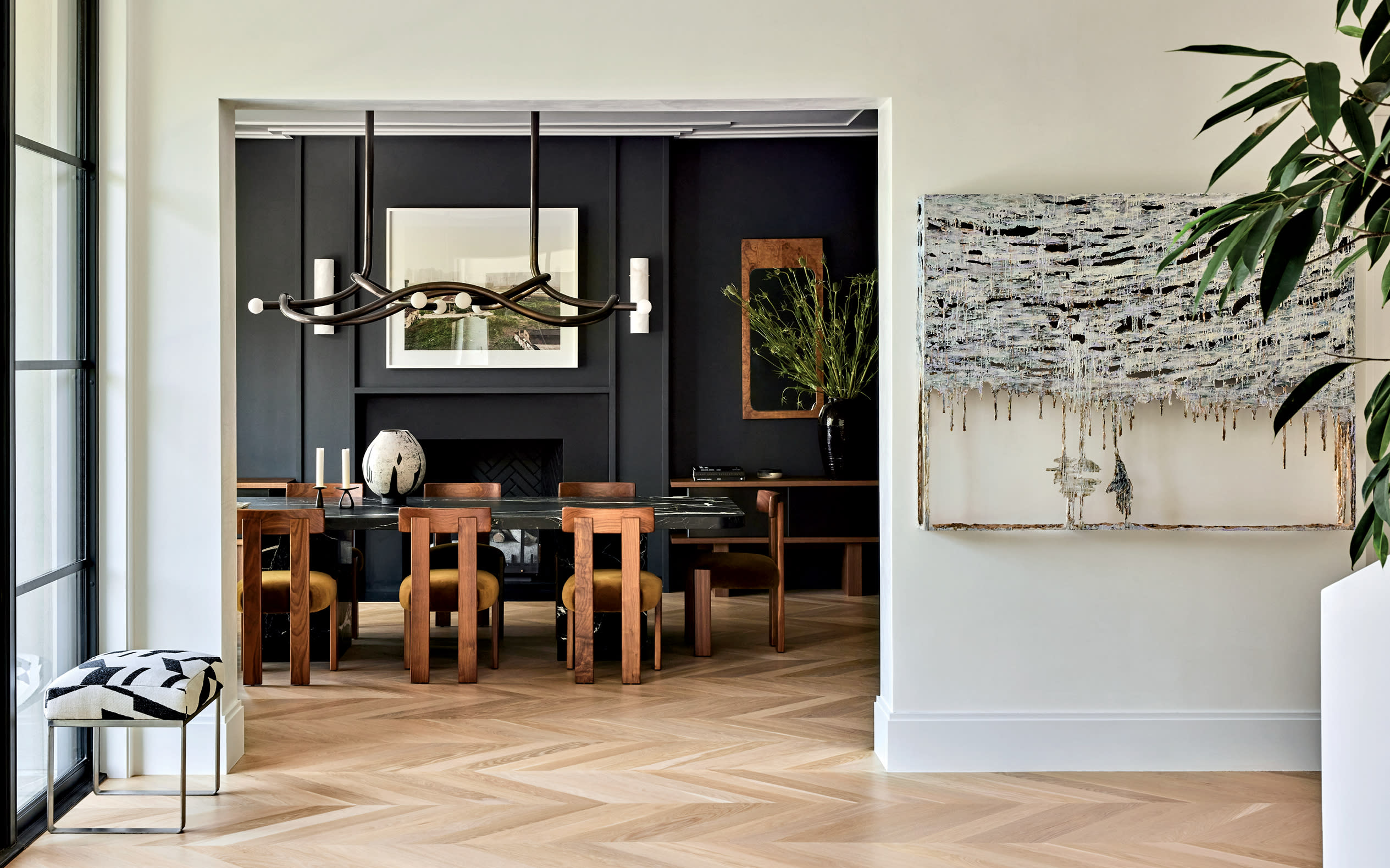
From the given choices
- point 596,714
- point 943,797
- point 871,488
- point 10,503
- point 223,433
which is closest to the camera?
point 10,503

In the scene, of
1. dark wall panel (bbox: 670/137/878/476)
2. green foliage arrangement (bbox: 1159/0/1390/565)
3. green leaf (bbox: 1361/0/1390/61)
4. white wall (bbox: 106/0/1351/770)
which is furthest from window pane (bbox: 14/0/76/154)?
dark wall panel (bbox: 670/137/878/476)

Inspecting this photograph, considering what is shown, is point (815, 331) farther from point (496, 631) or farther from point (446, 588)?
point (446, 588)

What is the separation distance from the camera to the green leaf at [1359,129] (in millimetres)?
1604

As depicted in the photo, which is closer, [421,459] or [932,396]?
[932,396]

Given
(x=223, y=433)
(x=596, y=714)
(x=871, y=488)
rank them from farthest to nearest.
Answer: (x=871, y=488), (x=596, y=714), (x=223, y=433)

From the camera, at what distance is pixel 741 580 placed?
16.6 feet

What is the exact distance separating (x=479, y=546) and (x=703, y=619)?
1281 mm

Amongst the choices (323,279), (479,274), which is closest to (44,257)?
(323,279)

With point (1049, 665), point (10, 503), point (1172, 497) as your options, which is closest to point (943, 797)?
point (1049, 665)

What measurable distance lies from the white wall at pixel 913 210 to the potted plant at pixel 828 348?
317 centimetres

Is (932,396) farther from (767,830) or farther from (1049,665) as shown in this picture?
(767,830)

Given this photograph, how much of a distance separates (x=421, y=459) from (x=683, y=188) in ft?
8.74

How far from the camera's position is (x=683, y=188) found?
6723 mm

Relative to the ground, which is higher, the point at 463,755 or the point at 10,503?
the point at 10,503
